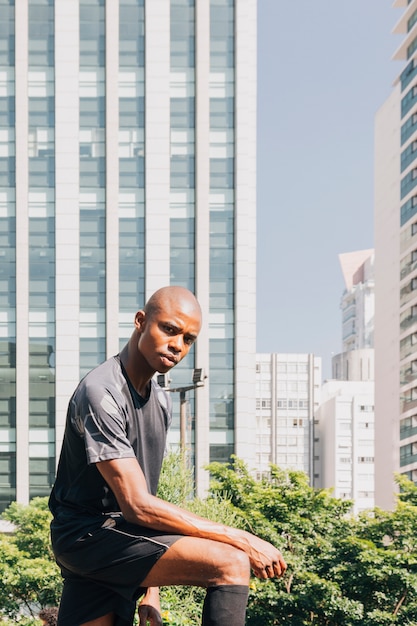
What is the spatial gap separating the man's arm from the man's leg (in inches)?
1.1

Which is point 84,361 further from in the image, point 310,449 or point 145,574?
point 310,449

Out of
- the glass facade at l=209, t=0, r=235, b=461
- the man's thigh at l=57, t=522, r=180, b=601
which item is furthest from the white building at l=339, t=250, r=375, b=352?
the man's thigh at l=57, t=522, r=180, b=601

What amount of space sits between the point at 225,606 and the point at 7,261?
2267 inches

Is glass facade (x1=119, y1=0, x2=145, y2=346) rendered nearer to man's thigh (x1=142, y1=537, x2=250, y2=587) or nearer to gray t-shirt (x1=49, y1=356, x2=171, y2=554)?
gray t-shirt (x1=49, y1=356, x2=171, y2=554)

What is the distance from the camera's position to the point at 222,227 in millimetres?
59906

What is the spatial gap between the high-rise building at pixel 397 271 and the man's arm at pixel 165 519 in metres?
74.6

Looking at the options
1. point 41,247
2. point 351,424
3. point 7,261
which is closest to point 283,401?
point 351,424

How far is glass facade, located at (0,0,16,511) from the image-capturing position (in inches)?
2270

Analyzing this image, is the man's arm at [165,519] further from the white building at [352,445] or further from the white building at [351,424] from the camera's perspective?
the white building at [352,445]

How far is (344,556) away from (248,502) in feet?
11.7

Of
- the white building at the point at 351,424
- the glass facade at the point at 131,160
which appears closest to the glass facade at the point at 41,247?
the glass facade at the point at 131,160

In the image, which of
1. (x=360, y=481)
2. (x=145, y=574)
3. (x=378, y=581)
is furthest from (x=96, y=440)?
(x=360, y=481)

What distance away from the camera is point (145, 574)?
2799 millimetres

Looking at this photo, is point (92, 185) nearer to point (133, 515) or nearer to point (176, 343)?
point (176, 343)
